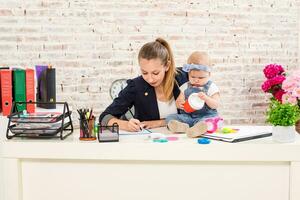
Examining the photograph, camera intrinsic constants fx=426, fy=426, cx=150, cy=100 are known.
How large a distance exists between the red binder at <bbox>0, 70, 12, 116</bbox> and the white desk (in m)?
1.02

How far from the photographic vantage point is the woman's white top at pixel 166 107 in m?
2.45

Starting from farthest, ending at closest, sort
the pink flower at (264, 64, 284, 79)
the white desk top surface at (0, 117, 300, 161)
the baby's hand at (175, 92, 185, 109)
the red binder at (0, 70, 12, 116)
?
the pink flower at (264, 64, 284, 79)
the red binder at (0, 70, 12, 116)
the baby's hand at (175, 92, 185, 109)
the white desk top surface at (0, 117, 300, 161)

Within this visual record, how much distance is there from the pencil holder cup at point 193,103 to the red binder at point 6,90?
1.24m

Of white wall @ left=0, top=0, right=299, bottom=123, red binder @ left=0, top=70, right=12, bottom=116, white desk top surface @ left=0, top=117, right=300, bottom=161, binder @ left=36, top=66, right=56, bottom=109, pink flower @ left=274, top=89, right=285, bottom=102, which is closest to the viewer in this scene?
white desk top surface @ left=0, top=117, right=300, bottom=161

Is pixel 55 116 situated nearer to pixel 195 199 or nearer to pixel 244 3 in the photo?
pixel 195 199

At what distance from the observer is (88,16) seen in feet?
13.1

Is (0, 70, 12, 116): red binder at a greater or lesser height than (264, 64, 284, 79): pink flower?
lesser

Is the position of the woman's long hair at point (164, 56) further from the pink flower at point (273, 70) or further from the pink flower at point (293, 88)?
the pink flower at point (273, 70)

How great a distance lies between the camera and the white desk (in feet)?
5.64

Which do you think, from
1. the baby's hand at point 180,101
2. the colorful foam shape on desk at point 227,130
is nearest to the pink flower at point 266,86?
the baby's hand at point 180,101

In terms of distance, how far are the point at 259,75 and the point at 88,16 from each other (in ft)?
5.77

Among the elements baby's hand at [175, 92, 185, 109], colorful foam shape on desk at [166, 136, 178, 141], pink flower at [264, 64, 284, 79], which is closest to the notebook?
colorful foam shape on desk at [166, 136, 178, 141]

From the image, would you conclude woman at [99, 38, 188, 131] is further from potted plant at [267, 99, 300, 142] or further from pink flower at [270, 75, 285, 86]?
pink flower at [270, 75, 285, 86]

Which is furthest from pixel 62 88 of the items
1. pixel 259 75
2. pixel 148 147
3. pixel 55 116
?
pixel 148 147
